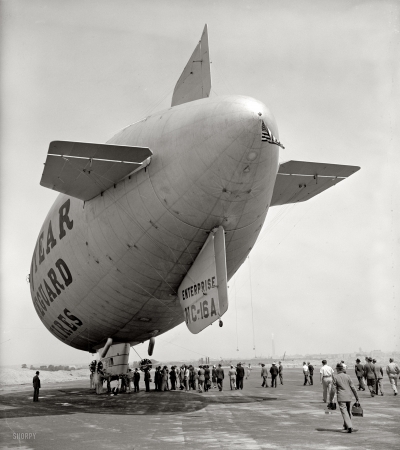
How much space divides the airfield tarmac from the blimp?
293 cm

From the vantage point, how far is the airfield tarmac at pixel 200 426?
27.2ft

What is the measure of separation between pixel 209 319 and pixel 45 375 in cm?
4705

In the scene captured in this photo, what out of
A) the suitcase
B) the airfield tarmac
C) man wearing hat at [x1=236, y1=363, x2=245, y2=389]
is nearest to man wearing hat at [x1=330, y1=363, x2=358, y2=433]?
the airfield tarmac

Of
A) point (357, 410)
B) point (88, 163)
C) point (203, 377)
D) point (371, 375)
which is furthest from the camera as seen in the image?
point (203, 377)

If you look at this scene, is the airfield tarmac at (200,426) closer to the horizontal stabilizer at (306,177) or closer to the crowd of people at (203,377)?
the crowd of people at (203,377)

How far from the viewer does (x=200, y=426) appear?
10445mm

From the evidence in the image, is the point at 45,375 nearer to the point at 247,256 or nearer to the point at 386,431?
the point at 247,256

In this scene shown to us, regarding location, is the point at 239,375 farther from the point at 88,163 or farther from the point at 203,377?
the point at 88,163

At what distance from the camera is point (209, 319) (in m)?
13.0

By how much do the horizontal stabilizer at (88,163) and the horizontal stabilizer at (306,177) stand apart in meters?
5.10

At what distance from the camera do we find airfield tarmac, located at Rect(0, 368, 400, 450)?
8.28 meters

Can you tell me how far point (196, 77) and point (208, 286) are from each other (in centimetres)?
721

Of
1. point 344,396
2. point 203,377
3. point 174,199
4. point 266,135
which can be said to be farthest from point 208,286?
point 203,377

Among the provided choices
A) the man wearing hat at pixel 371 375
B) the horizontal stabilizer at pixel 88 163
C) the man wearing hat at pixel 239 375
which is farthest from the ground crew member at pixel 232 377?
the horizontal stabilizer at pixel 88 163
